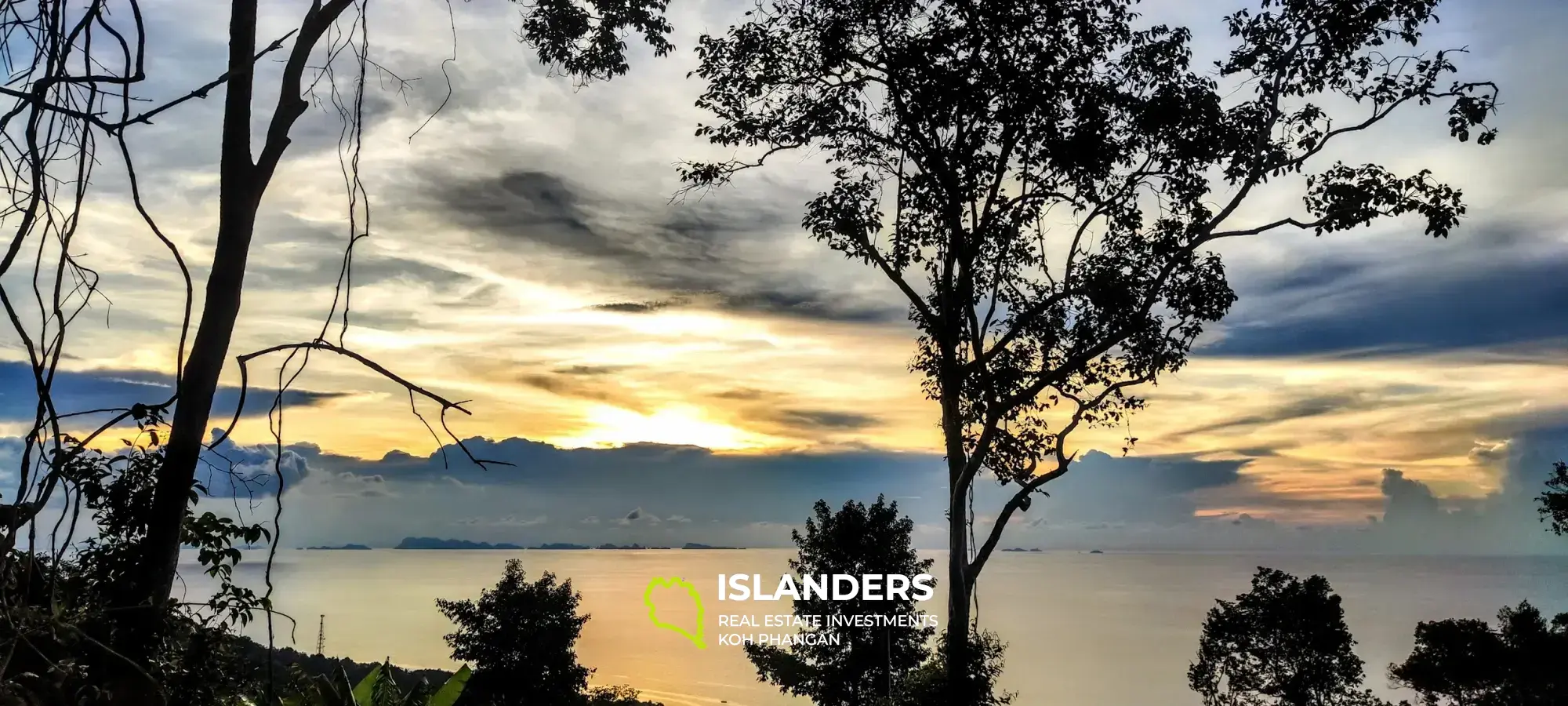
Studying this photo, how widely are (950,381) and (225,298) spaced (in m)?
7.72

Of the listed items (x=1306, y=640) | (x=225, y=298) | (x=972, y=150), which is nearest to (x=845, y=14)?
(x=972, y=150)

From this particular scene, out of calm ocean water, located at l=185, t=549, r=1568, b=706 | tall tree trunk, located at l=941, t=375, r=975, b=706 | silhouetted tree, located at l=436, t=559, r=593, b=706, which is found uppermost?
tall tree trunk, located at l=941, t=375, r=975, b=706

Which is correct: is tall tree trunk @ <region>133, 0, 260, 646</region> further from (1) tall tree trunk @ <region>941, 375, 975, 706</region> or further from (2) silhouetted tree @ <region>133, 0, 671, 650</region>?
(1) tall tree trunk @ <region>941, 375, 975, 706</region>

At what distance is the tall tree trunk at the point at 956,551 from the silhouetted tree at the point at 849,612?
43.8 feet

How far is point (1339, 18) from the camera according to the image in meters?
8.83

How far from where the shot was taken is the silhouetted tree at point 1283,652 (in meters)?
20.5

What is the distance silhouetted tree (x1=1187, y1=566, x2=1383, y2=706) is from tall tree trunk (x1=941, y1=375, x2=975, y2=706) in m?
14.0

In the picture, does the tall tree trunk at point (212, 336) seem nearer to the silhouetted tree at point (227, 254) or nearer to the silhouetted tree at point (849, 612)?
the silhouetted tree at point (227, 254)

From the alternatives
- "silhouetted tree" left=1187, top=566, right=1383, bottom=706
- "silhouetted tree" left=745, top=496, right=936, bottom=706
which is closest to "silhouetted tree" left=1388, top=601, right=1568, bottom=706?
"silhouetted tree" left=1187, top=566, right=1383, bottom=706

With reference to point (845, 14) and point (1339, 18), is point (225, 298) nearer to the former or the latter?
point (845, 14)

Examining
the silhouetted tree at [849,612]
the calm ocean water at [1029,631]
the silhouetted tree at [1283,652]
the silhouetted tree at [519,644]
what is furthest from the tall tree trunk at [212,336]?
the calm ocean water at [1029,631]

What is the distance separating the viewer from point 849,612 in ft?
81.7

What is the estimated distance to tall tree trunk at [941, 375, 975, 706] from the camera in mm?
9453

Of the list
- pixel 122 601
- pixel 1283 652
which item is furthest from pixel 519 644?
pixel 122 601
